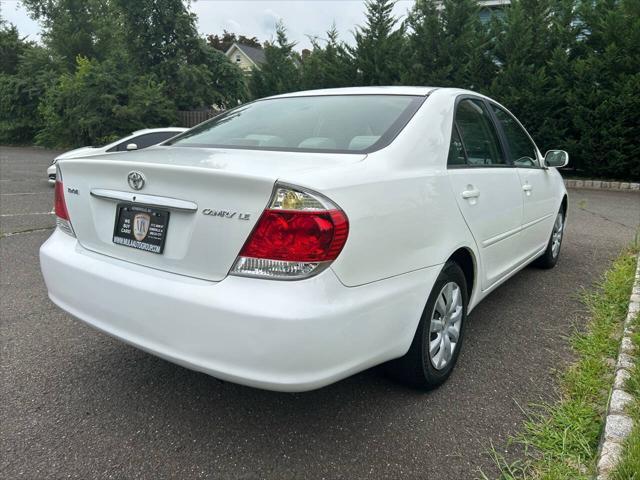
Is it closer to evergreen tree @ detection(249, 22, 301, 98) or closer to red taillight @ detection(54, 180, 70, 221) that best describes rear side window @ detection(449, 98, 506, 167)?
red taillight @ detection(54, 180, 70, 221)

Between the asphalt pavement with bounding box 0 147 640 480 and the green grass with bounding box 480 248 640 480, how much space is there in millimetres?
87

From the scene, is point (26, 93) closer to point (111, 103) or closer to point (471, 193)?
point (111, 103)

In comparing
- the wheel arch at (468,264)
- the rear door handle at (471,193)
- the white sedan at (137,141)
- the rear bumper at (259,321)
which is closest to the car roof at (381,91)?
the rear door handle at (471,193)

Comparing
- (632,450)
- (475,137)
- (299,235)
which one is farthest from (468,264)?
(299,235)

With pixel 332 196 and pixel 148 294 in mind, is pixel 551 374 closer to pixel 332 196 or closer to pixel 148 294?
pixel 332 196

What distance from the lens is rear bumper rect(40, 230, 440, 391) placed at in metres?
1.78

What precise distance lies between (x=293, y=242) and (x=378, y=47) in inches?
553

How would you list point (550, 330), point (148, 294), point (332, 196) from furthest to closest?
point (550, 330)
point (148, 294)
point (332, 196)

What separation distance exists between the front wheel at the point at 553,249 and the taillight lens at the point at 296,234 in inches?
136

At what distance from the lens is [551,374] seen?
2.79 meters

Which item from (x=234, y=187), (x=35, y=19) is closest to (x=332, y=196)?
(x=234, y=187)

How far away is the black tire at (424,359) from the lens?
94.0 inches

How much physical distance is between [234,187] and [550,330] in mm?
2554

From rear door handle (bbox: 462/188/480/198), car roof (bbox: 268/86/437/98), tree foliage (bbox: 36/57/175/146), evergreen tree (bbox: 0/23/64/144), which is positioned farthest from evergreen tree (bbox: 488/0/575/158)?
evergreen tree (bbox: 0/23/64/144)
